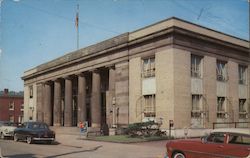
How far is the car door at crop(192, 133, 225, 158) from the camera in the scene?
38.7ft

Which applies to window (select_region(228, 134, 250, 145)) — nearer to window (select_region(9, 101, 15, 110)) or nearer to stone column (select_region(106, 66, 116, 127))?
stone column (select_region(106, 66, 116, 127))

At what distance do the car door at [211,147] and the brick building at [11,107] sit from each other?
201ft

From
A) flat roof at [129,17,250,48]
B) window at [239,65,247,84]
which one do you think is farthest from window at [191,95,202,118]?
window at [239,65,247,84]

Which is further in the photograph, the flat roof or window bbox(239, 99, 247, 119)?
window bbox(239, 99, 247, 119)

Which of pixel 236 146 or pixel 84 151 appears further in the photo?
pixel 84 151

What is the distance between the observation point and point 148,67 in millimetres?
31906

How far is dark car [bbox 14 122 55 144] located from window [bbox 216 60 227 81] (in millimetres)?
17192

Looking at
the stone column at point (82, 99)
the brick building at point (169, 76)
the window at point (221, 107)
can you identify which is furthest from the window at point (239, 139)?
the stone column at point (82, 99)

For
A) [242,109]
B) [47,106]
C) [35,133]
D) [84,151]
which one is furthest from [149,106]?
[47,106]

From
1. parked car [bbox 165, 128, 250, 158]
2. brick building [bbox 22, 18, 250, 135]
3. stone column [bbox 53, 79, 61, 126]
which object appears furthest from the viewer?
stone column [bbox 53, 79, 61, 126]

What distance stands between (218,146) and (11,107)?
6580cm

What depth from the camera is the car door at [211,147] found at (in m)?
11.8

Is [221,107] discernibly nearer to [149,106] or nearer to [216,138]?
[149,106]

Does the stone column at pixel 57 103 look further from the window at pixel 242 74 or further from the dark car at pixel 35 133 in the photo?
the window at pixel 242 74
